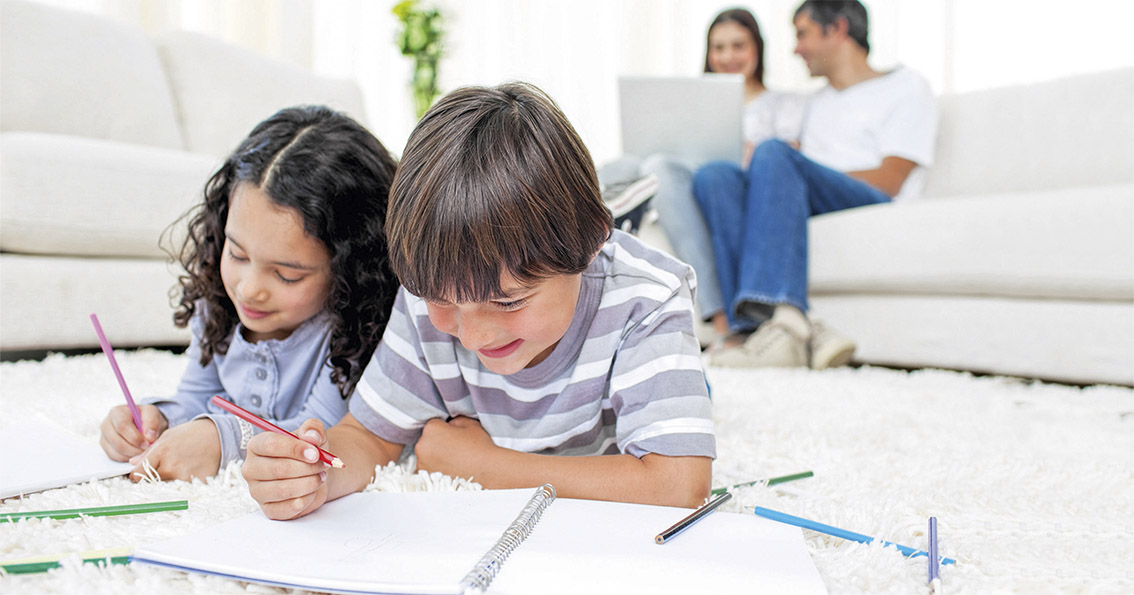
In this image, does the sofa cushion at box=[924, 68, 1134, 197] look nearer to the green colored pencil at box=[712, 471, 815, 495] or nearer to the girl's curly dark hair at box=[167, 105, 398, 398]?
the green colored pencil at box=[712, 471, 815, 495]

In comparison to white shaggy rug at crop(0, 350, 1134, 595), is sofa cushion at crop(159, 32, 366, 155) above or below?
above

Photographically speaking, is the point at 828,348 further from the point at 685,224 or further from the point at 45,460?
the point at 45,460

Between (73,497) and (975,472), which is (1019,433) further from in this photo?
(73,497)

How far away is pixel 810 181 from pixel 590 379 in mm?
1341

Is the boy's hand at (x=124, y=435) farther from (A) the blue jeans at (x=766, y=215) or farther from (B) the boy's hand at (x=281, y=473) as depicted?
(A) the blue jeans at (x=766, y=215)

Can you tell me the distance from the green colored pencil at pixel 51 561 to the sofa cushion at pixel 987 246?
154cm

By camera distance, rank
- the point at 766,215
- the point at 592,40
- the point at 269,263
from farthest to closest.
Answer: the point at 592,40, the point at 766,215, the point at 269,263

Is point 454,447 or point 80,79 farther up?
point 80,79

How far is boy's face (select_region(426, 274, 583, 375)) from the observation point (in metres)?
0.58

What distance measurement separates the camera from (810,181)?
1853 mm

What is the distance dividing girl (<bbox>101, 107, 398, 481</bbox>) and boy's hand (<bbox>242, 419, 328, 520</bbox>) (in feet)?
0.67

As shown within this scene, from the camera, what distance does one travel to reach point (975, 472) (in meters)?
0.81

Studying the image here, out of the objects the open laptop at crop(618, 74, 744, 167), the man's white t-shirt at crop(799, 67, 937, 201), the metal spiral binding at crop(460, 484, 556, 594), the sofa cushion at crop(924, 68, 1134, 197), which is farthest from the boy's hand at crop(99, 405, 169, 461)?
the sofa cushion at crop(924, 68, 1134, 197)

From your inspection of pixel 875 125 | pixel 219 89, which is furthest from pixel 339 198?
pixel 875 125
